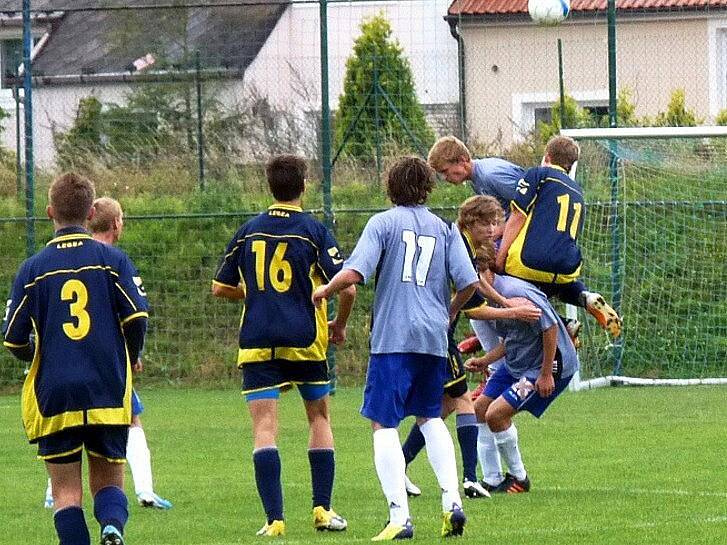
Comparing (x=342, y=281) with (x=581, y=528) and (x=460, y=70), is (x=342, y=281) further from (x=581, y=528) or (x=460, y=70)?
(x=460, y=70)

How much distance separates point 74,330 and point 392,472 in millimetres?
1694

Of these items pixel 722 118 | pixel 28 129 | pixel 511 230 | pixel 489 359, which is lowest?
pixel 489 359

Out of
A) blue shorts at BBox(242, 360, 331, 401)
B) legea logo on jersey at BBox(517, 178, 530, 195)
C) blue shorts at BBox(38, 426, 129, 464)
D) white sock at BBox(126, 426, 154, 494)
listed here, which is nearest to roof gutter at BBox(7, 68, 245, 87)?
legea logo on jersey at BBox(517, 178, 530, 195)

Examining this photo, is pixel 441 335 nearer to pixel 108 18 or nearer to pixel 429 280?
pixel 429 280

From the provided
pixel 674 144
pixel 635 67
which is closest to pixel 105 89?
pixel 635 67

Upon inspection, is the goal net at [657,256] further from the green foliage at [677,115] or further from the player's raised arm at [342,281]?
the player's raised arm at [342,281]

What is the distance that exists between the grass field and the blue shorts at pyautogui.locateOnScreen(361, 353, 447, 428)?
1.90 feet

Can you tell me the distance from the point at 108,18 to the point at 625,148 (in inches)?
316

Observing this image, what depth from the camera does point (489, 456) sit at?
9539mm

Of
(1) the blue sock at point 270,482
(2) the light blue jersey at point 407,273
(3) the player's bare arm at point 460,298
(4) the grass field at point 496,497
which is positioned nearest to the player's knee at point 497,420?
(4) the grass field at point 496,497

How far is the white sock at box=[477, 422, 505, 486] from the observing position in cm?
948

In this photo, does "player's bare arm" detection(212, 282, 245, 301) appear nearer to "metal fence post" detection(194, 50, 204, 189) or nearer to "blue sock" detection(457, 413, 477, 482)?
"blue sock" detection(457, 413, 477, 482)

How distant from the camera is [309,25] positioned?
1761 cm

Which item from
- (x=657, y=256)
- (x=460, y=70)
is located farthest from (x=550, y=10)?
(x=657, y=256)
